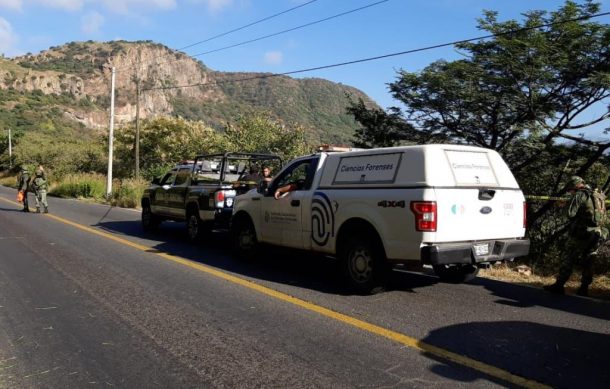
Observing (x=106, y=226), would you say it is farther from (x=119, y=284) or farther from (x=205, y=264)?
(x=119, y=284)

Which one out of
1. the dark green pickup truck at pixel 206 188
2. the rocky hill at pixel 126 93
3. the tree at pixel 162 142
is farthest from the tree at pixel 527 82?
the rocky hill at pixel 126 93

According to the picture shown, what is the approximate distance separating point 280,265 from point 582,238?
4.58m

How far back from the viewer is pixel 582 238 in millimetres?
7184

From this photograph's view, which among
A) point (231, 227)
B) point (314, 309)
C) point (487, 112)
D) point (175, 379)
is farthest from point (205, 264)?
point (487, 112)

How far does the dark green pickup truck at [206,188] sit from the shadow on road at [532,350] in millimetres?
5780

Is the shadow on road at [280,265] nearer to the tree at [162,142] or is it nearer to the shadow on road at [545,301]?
the shadow on road at [545,301]

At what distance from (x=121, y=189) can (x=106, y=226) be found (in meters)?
11.5

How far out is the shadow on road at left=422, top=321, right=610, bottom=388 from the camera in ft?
13.8

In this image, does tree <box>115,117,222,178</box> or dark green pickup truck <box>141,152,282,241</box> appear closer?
dark green pickup truck <box>141,152,282,241</box>

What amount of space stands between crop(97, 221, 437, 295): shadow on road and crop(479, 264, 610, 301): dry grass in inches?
47.4

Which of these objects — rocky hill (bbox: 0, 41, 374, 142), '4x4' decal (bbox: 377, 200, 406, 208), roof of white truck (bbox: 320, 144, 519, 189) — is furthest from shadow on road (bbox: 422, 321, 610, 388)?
rocky hill (bbox: 0, 41, 374, 142)

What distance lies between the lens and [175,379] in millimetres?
4152

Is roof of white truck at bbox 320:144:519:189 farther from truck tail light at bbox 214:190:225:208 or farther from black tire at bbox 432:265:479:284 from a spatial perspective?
truck tail light at bbox 214:190:225:208

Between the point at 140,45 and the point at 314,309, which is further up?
the point at 140,45
